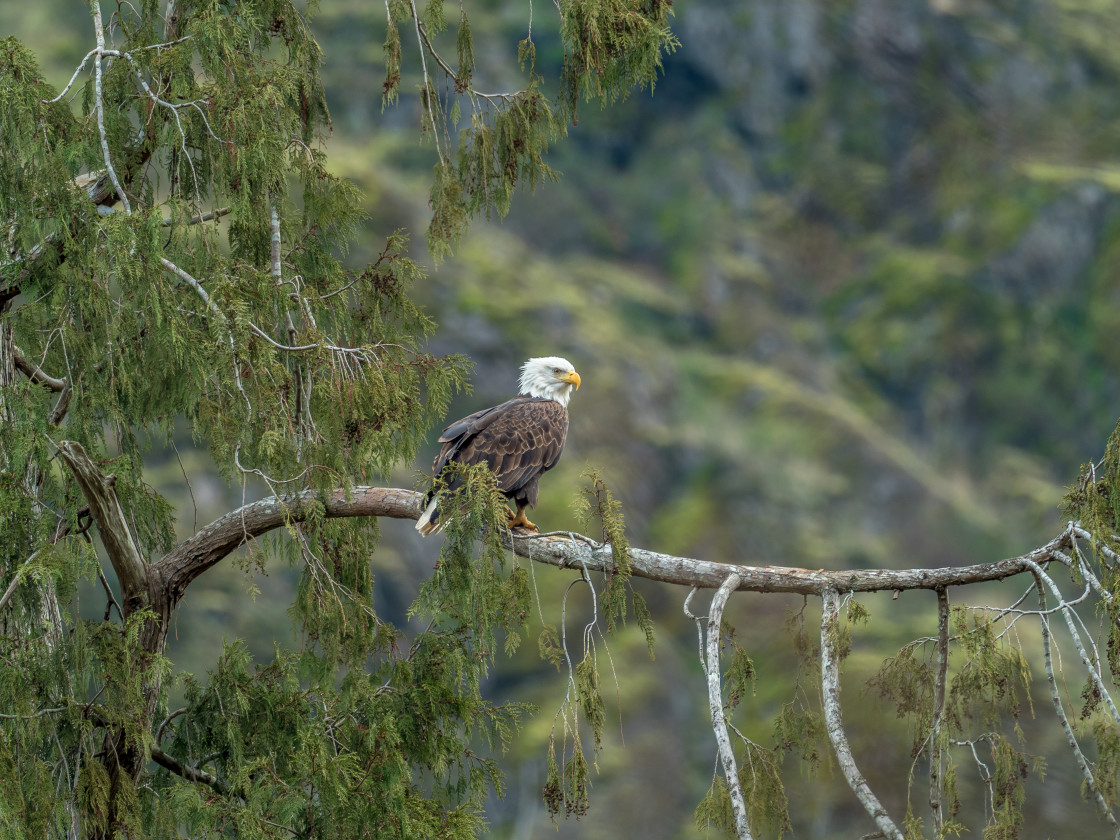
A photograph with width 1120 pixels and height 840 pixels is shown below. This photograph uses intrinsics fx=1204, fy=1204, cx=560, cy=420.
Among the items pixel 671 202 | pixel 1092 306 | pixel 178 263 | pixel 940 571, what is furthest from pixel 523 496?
pixel 671 202

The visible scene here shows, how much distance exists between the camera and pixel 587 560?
15.6ft

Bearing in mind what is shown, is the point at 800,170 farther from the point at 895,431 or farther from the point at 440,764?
the point at 440,764

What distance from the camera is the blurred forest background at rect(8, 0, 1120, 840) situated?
24.6m

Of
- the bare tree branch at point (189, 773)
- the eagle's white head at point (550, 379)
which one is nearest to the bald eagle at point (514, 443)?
the eagle's white head at point (550, 379)

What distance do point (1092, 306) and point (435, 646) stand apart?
3399 cm

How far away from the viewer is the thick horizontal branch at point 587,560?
4223mm

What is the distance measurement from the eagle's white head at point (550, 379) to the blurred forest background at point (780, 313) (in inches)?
456

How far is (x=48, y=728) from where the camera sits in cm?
488

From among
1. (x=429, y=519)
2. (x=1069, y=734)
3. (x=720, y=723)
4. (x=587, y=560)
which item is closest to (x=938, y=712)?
(x=1069, y=734)

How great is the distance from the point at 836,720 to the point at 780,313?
35093 millimetres

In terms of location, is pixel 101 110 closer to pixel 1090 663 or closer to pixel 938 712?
pixel 938 712

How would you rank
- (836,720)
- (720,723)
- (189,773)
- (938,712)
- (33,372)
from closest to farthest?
(720,723), (836,720), (938,712), (33,372), (189,773)

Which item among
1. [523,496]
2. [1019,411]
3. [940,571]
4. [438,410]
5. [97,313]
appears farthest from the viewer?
[1019,411]

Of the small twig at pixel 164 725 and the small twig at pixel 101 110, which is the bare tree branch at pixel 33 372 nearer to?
the small twig at pixel 101 110
